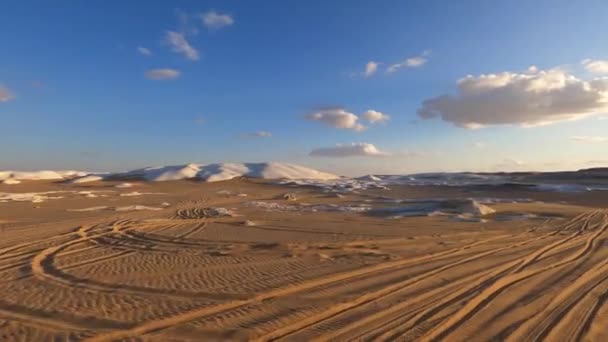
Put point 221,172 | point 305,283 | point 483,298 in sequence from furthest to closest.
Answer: point 221,172
point 305,283
point 483,298

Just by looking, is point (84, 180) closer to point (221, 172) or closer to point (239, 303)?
point (221, 172)

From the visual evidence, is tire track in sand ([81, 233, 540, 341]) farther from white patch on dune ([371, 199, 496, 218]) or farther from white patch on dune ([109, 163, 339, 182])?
white patch on dune ([109, 163, 339, 182])

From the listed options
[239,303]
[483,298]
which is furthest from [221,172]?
[483,298]

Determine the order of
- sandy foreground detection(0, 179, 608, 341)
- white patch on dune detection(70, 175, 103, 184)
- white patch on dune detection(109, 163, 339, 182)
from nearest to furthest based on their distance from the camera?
1. sandy foreground detection(0, 179, 608, 341)
2. white patch on dune detection(70, 175, 103, 184)
3. white patch on dune detection(109, 163, 339, 182)

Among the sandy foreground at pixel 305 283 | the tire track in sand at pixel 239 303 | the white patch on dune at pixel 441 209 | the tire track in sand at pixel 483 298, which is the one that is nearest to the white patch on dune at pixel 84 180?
the sandy foreground at pixel 305 283

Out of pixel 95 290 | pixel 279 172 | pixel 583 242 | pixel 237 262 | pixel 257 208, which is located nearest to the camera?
pixel 95 290

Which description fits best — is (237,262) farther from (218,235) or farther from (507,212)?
(507,212)

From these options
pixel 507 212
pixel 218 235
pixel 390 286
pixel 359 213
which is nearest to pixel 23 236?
pixel 218 235

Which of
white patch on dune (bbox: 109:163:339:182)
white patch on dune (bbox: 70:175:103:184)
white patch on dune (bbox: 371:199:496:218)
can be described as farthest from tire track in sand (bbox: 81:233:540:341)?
white patch on dune (bbox: 70:175:103:184)
